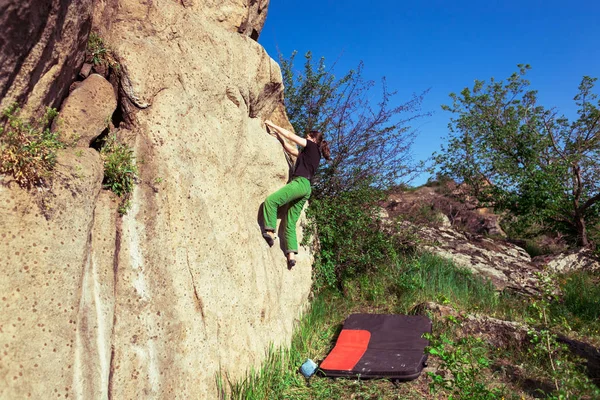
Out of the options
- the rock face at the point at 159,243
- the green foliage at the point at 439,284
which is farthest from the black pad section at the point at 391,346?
the rock face at the point at 159,243

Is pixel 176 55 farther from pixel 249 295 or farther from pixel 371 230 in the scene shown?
pixel 371 230

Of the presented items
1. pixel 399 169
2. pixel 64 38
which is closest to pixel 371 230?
pixel 399 169

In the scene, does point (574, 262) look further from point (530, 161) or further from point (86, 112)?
point (86, 112)

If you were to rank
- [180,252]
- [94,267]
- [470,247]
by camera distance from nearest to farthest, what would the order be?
[94,267] → [180,252] → [470,247]

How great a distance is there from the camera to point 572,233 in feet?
34.0

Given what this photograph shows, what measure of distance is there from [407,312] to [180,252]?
376cm

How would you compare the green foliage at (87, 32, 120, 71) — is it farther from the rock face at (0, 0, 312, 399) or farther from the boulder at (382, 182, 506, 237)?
the boulder at (382, 182, 506, 237)

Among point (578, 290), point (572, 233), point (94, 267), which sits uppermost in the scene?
point (572, 233)

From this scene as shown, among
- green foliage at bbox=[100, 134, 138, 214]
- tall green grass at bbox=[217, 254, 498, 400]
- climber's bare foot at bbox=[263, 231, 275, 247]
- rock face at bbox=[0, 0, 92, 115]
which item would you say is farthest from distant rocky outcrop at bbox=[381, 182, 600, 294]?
rock face at bbox=[0, 0, 92, 115]

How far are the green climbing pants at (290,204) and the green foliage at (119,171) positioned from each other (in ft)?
6.34

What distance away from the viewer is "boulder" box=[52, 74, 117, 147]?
9.87 feet

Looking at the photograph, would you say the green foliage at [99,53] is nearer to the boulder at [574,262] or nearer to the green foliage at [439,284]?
the green foliage at [439,284]

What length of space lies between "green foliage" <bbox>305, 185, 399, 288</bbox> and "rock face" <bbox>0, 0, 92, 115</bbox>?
4037mm

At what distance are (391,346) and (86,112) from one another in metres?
3.93
